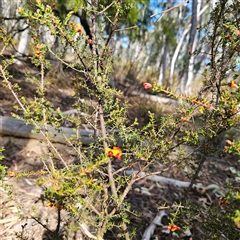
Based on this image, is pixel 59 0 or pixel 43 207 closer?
pixel 43 207

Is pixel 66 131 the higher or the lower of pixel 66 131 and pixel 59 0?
the lower

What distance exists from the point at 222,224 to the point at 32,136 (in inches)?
108

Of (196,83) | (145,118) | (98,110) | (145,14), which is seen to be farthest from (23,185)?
(196,83)

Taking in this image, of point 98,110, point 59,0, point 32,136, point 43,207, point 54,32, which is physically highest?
→ point 59,0

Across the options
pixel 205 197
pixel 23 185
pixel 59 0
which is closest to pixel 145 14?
pixel 59 0

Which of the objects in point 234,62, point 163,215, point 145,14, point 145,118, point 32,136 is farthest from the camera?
point 145,14

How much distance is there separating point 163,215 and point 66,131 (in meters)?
1.78

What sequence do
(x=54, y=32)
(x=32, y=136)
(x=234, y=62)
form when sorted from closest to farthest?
(x=54, y=32) < (x=234, y=62) < (x=32, y=136)

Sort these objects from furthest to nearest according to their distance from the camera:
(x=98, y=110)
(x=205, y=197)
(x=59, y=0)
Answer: (x=59, y=0), (x=205, y=197), (x=98, y=110)

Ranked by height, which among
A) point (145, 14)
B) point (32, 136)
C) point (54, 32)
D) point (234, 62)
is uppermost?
point (145, 14)

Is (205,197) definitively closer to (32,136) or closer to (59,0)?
(32,136)

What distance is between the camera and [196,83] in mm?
12648

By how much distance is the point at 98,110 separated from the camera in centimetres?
134

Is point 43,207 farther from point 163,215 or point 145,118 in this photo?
point 145,118
